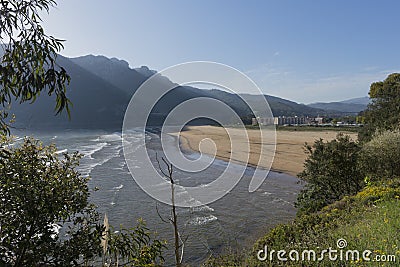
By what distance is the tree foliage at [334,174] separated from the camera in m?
9.52

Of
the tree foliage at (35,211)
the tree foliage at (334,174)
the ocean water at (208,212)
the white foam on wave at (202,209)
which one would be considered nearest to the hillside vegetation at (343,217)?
the tree foliage at (334,174)

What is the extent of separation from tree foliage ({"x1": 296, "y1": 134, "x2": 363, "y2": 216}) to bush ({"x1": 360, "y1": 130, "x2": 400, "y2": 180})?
1.36 feet

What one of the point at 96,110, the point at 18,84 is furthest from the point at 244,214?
the point at 96,110

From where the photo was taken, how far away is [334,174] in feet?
31.6

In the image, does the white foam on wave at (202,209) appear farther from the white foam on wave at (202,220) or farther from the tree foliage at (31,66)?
the tree foliage at (31,66)

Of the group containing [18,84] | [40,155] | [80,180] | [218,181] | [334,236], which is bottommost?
[218,181]

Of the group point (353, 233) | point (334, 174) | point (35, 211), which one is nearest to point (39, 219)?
point (35, 211)

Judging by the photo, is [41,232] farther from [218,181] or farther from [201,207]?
[218,181]

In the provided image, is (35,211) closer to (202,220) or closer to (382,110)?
(202,220)

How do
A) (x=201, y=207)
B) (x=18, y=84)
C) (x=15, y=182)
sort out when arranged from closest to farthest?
(x=18, y=84), (x=15, y=182), (x=201, y=207)

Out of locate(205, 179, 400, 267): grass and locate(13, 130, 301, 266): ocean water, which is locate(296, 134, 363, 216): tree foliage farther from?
locate(13, 130, 301, 266): ocean water

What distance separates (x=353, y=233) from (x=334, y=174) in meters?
5.71

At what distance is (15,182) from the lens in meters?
3.30

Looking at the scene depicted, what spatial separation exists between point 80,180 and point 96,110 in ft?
367
